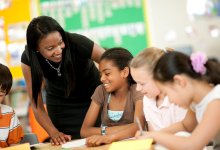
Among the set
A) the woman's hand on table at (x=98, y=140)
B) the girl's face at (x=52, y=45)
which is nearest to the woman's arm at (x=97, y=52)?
the girl's face at (x=52, y=45)

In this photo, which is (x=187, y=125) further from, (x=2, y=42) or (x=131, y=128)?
(x=2, y=42)

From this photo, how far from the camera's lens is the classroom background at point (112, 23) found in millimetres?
4801

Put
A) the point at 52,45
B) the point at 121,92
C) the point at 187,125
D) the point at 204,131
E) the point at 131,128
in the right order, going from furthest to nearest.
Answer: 1. the point at 121,92
2. the point at 52,45
3. the point at 131,128
4. the point at 187,125
5. the point at 204,131

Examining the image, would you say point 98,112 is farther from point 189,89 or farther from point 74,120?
point 189,89

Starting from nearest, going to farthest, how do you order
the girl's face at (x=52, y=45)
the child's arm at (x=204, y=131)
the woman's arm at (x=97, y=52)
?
the child's arm at (x=204, y=131) → the girl's face at (x=52, y=45) → the woman's arm at (x=97, y=52)

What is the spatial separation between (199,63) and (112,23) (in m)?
3.76

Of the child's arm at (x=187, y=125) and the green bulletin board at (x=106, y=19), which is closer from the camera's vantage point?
the child's arm at (x=187, y=125)

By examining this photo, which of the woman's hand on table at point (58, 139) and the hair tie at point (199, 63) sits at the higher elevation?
the hair tie at point (199, 63)

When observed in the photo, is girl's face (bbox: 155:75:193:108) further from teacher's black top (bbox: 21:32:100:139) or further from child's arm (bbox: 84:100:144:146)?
teacher's black top (bbox: 21:32:100:139)

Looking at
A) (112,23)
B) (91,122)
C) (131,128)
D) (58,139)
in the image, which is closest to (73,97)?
(91,122)

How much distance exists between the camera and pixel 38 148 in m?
1.59

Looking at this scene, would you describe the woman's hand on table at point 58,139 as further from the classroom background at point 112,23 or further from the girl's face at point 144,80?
the classroom background at point 112,23

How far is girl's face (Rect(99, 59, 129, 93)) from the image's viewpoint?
1.82m

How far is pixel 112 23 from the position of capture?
4.82 meters
